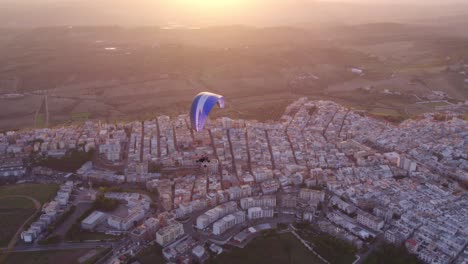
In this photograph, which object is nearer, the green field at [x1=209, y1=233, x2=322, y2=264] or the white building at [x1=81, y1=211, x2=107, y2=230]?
the green field at [x1=209, y1=233, x2=322, y2=264]

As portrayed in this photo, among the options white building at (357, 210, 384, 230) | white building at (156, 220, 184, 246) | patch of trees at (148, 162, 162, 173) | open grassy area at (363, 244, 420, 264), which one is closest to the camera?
open grassy area at (363, 244, 420, 264)

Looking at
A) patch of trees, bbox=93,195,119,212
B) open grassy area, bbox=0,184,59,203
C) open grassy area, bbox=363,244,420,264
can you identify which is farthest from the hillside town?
open grassy area, bbox=0,184,59,203

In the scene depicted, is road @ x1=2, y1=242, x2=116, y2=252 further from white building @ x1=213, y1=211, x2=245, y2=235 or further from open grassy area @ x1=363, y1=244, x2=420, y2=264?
open grassy area @ x1=363, y1=244, x2=420, y2=264

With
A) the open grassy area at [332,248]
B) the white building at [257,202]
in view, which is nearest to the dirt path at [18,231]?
the white building at [257,202]

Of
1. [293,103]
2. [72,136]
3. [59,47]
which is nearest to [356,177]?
[293,103]

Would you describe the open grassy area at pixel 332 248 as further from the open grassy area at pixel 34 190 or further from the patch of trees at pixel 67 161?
the patch of trees at pixel 67 161

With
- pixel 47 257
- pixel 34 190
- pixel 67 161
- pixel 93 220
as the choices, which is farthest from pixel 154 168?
pixel 47 257
